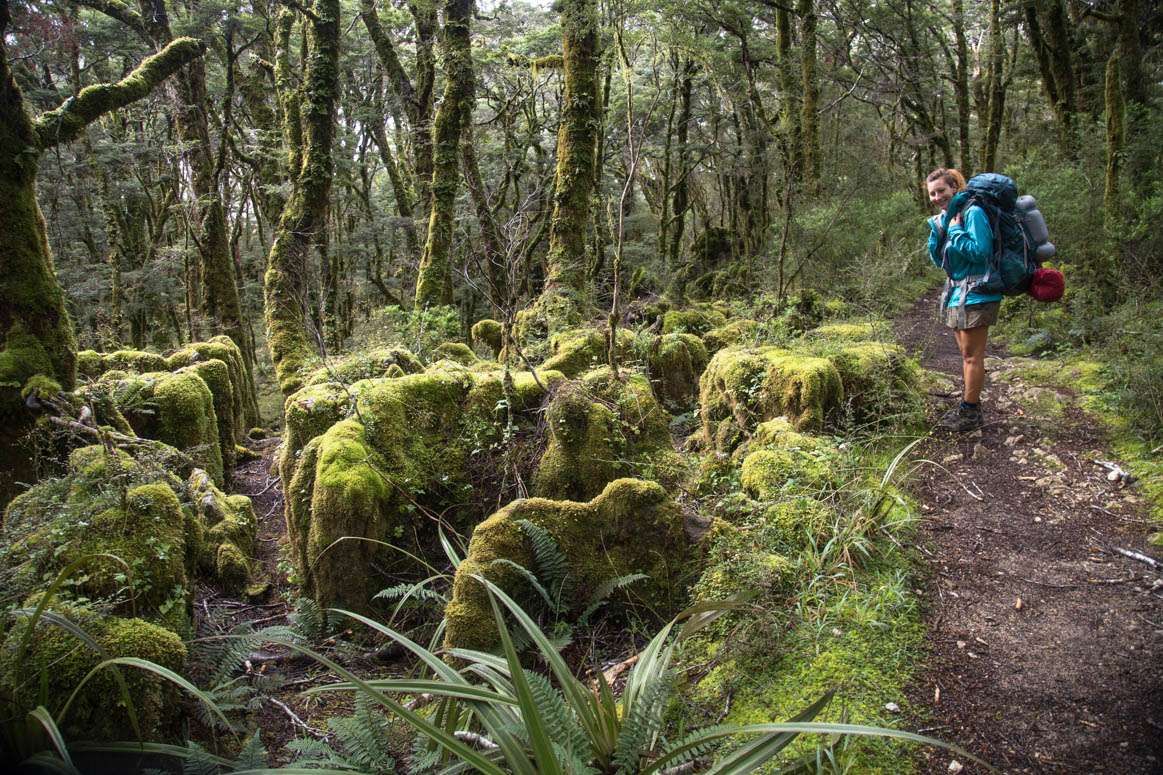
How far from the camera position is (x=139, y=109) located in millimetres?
16797

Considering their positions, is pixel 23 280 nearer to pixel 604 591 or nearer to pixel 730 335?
pixel 604 591

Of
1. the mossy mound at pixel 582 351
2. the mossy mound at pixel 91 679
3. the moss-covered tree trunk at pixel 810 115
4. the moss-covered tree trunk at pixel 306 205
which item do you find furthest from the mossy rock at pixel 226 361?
the moss-covered tree trunk at pixel 810 115

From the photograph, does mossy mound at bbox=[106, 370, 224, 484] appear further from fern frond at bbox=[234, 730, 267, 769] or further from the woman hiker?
the woman hiker

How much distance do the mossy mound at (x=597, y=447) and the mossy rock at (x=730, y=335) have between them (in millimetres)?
3455

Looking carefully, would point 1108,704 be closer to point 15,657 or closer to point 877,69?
point 15,657

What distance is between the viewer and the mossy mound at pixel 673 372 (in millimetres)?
7523

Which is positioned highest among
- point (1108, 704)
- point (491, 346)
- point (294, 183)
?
point (294, 183)

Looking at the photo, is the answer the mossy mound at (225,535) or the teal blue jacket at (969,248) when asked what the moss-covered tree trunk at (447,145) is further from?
the teal blue jacket at (969,248)

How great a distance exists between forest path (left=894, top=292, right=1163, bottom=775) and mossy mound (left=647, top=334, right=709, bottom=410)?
3.24 meters

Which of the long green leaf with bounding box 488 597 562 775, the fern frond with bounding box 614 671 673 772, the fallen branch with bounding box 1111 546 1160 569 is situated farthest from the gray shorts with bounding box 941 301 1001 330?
the long green leaf with bounding box 488 597 562 775

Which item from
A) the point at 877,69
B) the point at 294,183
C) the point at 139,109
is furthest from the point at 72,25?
the point at 877,69

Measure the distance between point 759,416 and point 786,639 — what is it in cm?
278

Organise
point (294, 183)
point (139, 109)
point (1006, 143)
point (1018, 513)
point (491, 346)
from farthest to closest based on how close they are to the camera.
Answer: point (1006, 143) → point (139, 109) → point (491, 346) → point (294, 183) → point (1018, 513)

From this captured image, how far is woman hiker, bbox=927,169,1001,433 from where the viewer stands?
14.8 feet
